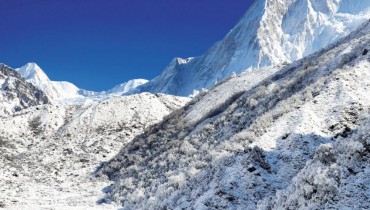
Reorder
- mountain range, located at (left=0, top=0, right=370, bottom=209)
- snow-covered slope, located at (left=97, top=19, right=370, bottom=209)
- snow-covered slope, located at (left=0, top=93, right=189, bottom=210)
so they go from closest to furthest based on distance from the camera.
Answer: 1. snow-covered slope, located at (left=97, top=19, right=370, bottom=209)
2. mountain range, located at (left=0, top=0, right=370, bottom=209)
3. snow-covered slope, located at (left=0, top=93, right=189, bottom=210)

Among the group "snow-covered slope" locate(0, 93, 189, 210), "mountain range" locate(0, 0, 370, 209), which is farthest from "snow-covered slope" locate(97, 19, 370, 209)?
"snow-covered slope" locate(0, 93, 189, 210)

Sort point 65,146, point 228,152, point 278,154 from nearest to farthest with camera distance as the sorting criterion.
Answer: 1. point 278,154
2. point 228,152
3. point 65,146

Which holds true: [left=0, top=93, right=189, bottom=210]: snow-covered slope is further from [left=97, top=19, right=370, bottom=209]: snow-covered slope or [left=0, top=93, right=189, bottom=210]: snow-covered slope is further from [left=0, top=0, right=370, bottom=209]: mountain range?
[left=97, top=19, right=370, bottom=209]: snow-covered slope

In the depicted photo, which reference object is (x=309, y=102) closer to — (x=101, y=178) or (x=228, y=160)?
(x=228, y=160)

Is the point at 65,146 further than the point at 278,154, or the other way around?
the point at 65,146

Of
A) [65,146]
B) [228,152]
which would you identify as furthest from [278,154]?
[65,146]

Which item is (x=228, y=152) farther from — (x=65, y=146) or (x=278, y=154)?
(x=65, y=146)
